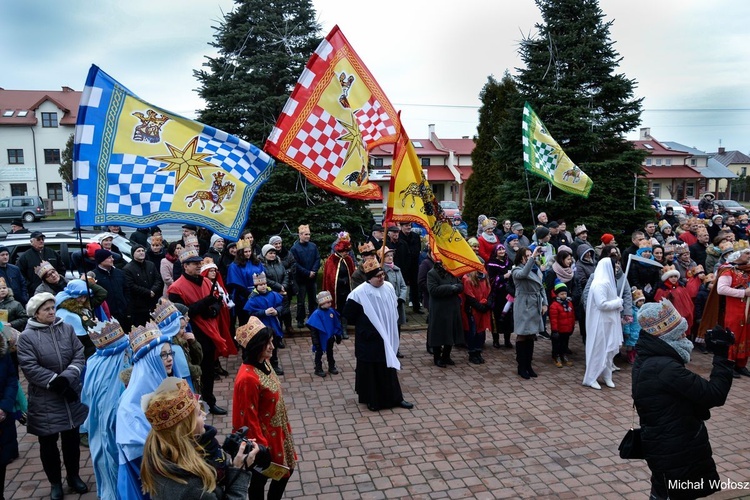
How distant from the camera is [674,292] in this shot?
9547mm

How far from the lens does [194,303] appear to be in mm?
6910

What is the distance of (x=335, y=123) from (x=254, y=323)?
3.79 metres

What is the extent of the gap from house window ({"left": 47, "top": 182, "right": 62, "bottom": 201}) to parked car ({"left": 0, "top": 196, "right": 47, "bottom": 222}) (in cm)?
1421

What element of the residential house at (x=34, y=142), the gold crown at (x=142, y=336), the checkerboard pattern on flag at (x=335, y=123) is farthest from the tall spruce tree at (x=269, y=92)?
the residential house at (x=34, y=142)

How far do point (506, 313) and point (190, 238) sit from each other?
18.7 ft

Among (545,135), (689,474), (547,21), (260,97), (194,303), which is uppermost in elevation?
(547,21)

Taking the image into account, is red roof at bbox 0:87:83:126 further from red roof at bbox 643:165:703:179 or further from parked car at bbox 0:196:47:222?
red roof at bbox 643:165:703:179

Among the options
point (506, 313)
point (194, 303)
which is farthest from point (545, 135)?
point (194, 303)

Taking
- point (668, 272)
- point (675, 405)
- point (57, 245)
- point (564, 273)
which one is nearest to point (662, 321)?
point (675, 405)

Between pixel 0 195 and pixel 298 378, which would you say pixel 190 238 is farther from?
pixel 0 195

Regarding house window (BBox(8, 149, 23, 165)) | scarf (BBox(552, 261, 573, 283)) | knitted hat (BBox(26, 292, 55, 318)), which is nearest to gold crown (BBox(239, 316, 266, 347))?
knitted hat (BBox(26, 292, 55, 318))

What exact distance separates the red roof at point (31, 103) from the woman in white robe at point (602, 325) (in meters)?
51.7

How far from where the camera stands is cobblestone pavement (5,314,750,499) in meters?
5.39

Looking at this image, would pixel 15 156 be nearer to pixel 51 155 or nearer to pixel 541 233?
pixel 51 155
